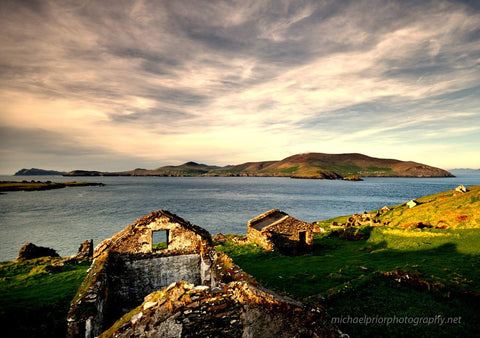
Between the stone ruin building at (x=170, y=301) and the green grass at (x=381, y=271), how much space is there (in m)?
4.14

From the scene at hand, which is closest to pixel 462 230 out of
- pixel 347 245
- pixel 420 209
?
pixel 420 209

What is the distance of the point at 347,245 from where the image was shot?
2883cm

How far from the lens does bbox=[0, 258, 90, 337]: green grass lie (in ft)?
35.5

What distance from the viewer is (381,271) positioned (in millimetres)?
16812

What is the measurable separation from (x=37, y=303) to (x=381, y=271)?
73.9ft

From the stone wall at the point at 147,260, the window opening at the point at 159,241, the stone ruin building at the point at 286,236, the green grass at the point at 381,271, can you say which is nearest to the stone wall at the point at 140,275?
the stone wall at the point at 147,260

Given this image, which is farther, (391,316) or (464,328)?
(391,316)

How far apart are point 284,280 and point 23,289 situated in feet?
60.7

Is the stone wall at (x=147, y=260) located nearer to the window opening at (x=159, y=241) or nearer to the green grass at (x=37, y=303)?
the green grass at (x=37, y=303)

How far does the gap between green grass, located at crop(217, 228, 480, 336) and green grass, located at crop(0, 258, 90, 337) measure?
38.7 ft

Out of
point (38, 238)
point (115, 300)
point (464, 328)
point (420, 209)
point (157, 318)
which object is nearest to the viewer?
point (157, 318)

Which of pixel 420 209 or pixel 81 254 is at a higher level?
pixel 420 209

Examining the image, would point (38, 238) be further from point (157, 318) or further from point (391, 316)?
point (391, 316)

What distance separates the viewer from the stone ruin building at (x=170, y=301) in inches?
272
